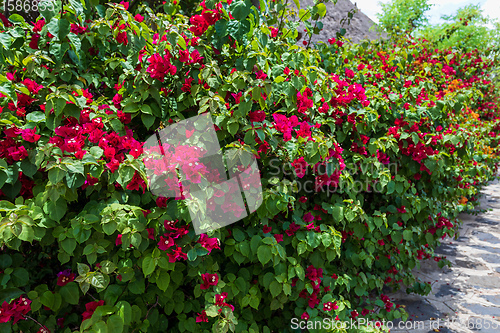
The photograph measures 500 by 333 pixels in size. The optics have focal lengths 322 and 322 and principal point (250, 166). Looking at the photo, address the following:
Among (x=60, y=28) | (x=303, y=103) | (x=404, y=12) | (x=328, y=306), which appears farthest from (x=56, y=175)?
(x=404, y=12)

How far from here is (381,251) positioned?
2742mm

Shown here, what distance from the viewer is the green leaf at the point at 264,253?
1719 mm

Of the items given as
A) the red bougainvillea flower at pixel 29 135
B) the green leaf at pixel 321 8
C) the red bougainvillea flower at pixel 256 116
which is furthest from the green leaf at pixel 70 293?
the green leaf at pixel 321 8

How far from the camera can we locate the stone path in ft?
9.20

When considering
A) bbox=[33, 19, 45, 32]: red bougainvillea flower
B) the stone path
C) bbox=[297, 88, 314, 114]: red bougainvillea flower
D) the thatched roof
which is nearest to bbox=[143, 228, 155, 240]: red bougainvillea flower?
bbox=[297, 88, 314, 114]: red bougainvillea flower

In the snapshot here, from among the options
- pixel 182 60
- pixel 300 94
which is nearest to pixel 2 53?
pixel 182 60

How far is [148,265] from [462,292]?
3365 millimetres

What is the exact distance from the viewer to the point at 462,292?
334 cm

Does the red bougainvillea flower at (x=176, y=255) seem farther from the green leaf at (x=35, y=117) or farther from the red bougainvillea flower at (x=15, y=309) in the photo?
the green leaf at (x=35, y=117)

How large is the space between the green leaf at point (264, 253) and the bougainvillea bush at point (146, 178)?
0.02 m

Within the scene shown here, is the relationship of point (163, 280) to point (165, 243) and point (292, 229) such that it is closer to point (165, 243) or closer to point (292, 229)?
point (165, 243)

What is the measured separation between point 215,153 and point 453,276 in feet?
11.2

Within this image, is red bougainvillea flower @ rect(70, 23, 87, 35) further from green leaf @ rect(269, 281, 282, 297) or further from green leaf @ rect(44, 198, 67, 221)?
green leaf @ rect(269, 281, 282, 297)

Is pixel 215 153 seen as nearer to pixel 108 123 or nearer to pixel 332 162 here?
pixel 108 123
